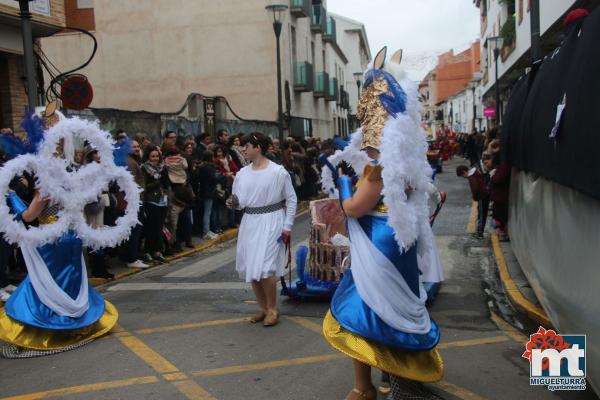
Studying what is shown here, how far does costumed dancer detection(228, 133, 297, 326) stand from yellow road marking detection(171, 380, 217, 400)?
1488mm

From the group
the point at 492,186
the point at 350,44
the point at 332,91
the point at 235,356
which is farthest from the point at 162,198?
the point at 350,44

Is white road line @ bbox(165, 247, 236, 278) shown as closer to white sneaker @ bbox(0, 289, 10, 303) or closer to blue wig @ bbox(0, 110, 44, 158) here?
white sneaker @ bbox(0, 289, 10, 303)

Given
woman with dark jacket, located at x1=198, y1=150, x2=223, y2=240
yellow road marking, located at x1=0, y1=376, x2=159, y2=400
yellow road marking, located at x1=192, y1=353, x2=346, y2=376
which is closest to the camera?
yellow road marking, located at x1=0, y1=376, x2=159, y2=400

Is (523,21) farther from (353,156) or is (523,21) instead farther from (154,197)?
(353,156)

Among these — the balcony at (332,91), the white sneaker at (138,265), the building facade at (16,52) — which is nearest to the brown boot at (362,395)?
the white sneaker at (138,265)

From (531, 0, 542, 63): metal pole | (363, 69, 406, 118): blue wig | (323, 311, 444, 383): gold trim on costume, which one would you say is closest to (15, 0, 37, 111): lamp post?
(363, 69, 406, 118): blue wig

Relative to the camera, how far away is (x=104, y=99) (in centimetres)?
2603

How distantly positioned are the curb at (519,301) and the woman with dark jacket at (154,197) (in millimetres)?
5025

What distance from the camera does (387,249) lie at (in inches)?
152

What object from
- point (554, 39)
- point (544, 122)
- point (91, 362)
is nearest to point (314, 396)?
point (91, 362)

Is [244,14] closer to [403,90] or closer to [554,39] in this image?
[554,39]

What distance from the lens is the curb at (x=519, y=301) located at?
563cm

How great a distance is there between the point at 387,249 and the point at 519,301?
2.97 m

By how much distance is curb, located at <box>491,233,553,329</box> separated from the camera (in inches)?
222
